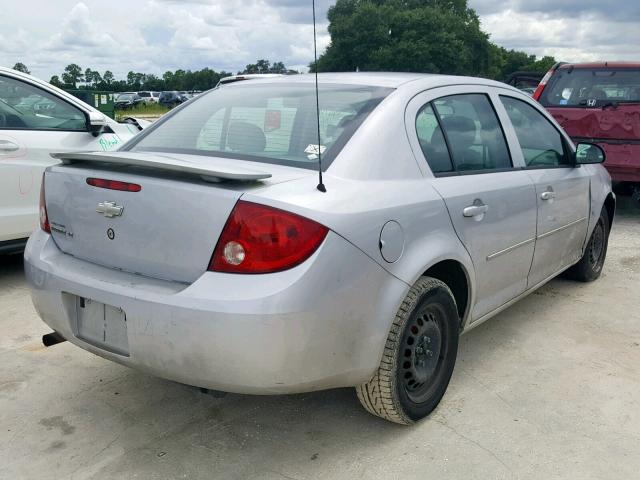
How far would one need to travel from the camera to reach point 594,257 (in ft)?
16.8

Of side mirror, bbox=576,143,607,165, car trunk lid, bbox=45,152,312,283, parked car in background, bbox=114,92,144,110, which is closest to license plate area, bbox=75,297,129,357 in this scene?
car trunk lid, bbox=45,152,312,283

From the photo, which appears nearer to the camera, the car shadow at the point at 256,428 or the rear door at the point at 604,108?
the car shadow at the point at 256,428

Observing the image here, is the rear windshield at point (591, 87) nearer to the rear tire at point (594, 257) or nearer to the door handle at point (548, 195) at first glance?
the rear tire at point (594, 257)

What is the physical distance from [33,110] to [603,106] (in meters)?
5.99

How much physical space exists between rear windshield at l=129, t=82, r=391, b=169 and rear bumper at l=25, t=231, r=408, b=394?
56cm

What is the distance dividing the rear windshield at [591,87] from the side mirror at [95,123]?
209 inches

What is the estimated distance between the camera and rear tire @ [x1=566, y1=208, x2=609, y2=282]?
16.3ft

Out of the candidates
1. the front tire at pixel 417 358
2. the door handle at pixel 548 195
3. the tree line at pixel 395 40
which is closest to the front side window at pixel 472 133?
the door handle at pixel 548 195

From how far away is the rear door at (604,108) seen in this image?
7293 millimetres

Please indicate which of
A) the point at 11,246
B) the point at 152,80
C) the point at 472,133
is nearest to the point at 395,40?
the point at 152,80

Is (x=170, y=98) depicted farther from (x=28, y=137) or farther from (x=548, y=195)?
(x=548, y=195)

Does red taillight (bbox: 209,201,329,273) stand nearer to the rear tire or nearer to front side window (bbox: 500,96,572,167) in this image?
front side window (bbox: 500,96,572,167)

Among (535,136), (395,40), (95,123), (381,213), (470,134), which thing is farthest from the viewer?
(395,40)

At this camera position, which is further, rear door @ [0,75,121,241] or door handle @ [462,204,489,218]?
rear door @ [0,75,121,241]
